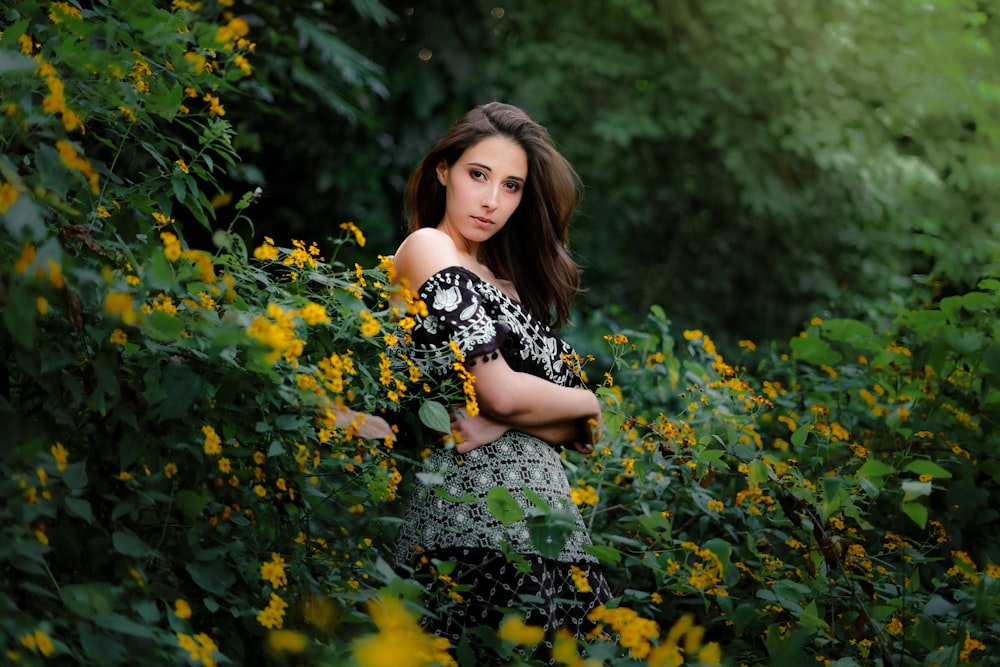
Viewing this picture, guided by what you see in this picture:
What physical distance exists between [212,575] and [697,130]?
742 cm

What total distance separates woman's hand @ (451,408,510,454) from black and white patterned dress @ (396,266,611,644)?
0.04 m

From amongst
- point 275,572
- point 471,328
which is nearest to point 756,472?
point 471,328

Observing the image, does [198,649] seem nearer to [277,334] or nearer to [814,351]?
[277,334]

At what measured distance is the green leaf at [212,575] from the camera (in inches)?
62.6

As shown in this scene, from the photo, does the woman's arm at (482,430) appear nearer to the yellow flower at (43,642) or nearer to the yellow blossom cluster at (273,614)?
the yellow blossom cluster at (273,614)

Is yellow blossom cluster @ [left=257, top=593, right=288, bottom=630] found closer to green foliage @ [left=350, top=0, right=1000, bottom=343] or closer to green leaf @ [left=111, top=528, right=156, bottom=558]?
green leaf @ [left=111, top=528, right=156, bottom=558]

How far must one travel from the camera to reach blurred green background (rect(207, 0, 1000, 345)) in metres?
6.30

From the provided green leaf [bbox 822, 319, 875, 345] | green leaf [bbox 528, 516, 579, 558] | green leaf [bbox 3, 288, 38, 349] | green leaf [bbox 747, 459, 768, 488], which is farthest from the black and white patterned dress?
green leaf [bbox 822, 319, 875, 345]

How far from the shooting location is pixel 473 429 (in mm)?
2172

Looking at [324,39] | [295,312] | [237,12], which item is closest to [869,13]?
[324,39]

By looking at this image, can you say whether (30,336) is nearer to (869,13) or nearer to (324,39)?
(324,39)

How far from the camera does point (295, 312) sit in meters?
1.68

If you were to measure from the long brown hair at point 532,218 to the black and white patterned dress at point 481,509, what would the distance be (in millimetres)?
320

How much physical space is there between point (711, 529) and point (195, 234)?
362 cm
